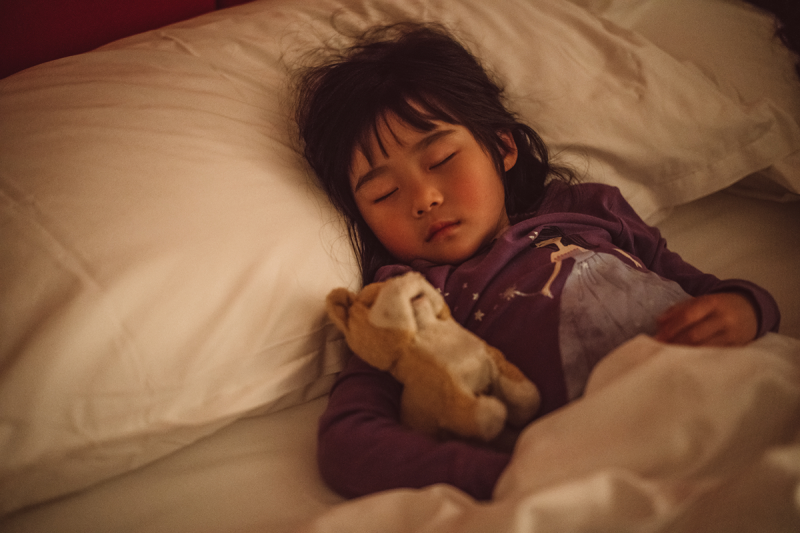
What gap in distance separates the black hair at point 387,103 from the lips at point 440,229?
0.43 feet

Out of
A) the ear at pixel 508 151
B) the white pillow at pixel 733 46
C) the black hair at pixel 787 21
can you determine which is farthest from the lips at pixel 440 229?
the black hair at pixel 787 21

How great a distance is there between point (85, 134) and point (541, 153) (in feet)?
2.57

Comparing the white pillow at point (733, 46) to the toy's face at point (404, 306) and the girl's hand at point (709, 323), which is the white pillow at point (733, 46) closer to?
the girl's hand at point (709, 323)

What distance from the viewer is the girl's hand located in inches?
24.1

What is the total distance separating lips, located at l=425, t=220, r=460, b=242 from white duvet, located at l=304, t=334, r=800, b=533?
0.37 metres

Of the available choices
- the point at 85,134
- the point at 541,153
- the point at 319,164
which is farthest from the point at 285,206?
the point at 541,153

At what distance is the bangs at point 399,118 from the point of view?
850mm

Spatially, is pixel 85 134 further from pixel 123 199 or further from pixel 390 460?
pixel 390 460

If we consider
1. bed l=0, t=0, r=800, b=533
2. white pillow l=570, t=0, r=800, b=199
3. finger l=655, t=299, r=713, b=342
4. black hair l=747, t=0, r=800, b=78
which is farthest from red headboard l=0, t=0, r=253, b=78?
black hair l=747, t=0, r=800, b=78

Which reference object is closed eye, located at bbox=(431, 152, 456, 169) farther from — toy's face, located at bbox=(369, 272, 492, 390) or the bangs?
toy's face, located at bbox=(369, 272, 492, 390)

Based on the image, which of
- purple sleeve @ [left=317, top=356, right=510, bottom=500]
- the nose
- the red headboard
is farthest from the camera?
the red headboard

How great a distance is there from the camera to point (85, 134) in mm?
722

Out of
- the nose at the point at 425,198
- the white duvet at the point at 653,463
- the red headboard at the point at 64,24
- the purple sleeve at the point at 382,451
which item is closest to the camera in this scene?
the white duvet at the point at 653,463

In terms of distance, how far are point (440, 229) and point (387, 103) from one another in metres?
0.25
